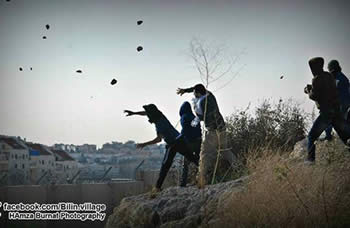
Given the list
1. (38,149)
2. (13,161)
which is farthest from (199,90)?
(38,149)

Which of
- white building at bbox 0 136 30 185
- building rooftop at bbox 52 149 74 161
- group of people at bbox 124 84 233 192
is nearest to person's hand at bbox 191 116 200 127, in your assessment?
group of people at bbox 124 84 233 192

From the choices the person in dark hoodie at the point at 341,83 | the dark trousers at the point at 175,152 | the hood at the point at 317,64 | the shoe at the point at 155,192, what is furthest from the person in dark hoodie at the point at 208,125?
the person in dark hoodie at the point at 341,83

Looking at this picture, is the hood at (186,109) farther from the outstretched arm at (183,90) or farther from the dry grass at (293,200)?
the dry grass at (293,200)

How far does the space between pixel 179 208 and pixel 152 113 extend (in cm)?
163

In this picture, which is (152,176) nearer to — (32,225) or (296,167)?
(32,225)

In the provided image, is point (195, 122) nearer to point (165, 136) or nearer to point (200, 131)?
point (200, 131)

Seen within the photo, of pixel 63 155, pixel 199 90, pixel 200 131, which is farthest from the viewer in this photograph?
pixel 63 155

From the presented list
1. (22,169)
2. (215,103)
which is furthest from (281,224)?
(22,169)

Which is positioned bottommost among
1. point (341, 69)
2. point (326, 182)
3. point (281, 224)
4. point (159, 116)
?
point (281, 224)

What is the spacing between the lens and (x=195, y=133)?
314 inches

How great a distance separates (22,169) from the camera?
1424cm

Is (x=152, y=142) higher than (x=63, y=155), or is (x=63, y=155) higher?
(x=63, y=155)

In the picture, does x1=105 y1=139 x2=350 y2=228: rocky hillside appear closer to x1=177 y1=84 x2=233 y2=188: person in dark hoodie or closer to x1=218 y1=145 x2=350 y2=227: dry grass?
x1=218 y1=145 x2=350 y2=227: dry grass

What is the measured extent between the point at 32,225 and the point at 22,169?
2822 mm
